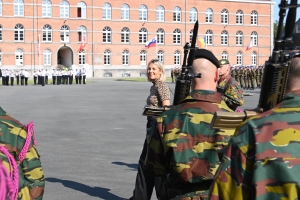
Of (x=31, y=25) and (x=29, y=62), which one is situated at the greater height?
(x=31, y=25)

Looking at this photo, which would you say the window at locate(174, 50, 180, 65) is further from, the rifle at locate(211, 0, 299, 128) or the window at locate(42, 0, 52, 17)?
the rifle at locate(211, 0, 299, 128)

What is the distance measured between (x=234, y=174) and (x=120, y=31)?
220ft

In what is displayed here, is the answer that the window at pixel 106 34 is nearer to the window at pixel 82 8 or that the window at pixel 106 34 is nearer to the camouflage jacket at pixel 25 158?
the window at pixel 82 8

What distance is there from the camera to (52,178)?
817 centimetres

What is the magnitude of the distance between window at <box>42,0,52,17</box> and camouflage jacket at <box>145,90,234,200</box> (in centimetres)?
6344

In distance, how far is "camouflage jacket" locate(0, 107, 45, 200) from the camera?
2891 mm

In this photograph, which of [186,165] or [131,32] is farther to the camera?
[131,32]

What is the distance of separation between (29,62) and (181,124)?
62.6 meters

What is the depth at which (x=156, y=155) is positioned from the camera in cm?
338

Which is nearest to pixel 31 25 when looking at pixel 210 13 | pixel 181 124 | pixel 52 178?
pixel 210 13

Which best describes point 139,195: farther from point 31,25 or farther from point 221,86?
point 31,25

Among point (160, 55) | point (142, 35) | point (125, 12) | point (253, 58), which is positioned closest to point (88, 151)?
point (125, 12)

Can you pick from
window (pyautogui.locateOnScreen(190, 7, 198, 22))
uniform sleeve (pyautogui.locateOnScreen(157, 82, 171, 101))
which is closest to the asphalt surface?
uniform sleeve (pyautogui.locateOnScreen(157, 82, 171, 101))

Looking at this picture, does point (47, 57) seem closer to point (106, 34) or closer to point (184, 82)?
point (106, 34)
